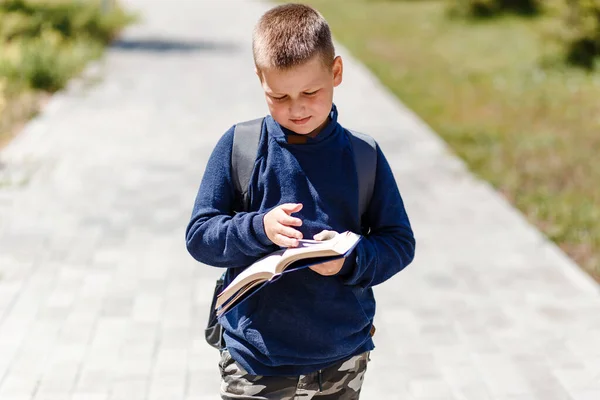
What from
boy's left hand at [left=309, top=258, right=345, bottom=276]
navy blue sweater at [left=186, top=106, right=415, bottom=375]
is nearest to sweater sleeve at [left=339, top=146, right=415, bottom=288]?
navy blue sweater at [left=186, top=106, right=415, bottom=375]

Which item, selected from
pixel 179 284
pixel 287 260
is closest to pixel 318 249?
pixel 287 260

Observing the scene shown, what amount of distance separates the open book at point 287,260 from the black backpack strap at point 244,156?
0.75ft

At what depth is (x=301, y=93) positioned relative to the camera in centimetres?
244

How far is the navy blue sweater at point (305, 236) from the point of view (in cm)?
256

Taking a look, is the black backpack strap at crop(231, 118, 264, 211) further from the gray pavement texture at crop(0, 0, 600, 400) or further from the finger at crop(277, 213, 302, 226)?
the gray pavement texture at crop(0, 0, 600, 400)

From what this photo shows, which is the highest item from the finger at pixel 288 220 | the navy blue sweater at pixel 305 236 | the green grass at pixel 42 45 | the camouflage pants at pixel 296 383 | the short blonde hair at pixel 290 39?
the short blonde hair at pixel 290 39

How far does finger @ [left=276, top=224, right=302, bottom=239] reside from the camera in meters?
2.38

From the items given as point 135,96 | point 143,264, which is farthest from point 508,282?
point 135,96

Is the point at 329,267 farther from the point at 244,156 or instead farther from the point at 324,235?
the point at 244,156

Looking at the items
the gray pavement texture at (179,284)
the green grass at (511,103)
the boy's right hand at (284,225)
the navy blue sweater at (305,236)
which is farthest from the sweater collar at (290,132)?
the green grass at (511,103)

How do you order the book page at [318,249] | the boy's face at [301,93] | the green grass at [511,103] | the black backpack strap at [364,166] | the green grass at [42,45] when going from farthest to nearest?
the green grass at [42,45]
the green grass at [511,103]
the black backpack strap at [364,166]
the boy's face at [301,93]
the book page at [318,249]

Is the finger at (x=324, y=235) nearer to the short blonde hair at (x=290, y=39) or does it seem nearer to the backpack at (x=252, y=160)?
the backpack at (x=252, y=160)

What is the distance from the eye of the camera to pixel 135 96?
470 inches

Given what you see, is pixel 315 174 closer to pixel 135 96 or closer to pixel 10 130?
pixel 10 130
